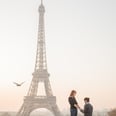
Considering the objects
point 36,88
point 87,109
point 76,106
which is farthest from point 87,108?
point 36,88

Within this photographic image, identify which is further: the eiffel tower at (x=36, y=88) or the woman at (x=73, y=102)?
the eiffel tower at (x=36, y=88)

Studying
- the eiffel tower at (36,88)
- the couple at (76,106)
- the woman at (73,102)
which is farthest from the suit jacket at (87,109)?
the eiffel tower at (36,88)

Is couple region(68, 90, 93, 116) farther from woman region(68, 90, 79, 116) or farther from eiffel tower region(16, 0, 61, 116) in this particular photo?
eiffel tower region(16, 0, 61, 116)

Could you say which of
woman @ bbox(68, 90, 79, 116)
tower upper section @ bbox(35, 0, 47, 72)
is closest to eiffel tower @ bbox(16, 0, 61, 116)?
tower upper section @ bbox(35, 0, 47, 72)

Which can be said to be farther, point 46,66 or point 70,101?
point 46,66

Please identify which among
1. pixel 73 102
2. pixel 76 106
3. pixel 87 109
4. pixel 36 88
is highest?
pixel 36 88

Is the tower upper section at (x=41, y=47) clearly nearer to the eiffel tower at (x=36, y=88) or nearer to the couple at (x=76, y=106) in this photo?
the eiffel tower at (x=36, y=88)

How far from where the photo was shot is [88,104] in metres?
19.5

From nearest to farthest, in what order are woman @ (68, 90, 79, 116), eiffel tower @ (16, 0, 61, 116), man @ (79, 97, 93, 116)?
1. man @ (79, 97, 93, 116)
2. woman @ (68, 90, 79, 116)
3. eiffel tower @ (16, 0, 61, 116)

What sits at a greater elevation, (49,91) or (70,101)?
(49,91)

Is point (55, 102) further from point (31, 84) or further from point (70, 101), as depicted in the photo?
point (70, 101)

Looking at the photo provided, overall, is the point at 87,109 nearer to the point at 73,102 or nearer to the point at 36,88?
the point at 73,102

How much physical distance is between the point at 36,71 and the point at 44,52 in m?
5.13

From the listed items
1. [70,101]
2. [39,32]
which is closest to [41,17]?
[39,32]
